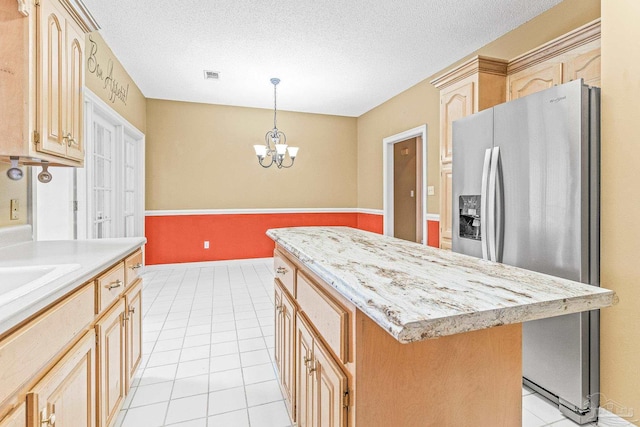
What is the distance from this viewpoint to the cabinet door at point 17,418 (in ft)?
2.57

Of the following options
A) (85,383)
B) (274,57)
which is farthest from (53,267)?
(274,57)

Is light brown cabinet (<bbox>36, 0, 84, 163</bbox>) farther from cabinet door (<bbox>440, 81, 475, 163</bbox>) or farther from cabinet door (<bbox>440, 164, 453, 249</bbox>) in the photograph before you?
cabinet door (<bbox>440, 164, 453, 249</bbox>)

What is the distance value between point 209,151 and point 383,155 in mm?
2726

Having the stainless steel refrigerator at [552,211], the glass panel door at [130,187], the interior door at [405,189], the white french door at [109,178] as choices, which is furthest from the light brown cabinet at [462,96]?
the glass panel door at [130,187]

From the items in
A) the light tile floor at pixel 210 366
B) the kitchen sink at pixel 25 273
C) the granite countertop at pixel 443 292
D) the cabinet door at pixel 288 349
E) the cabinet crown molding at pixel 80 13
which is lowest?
the light tile floor at pixel 210 366

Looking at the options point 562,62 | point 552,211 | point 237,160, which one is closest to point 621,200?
point 552,211

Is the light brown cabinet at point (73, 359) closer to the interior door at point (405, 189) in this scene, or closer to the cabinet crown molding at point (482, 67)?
the cabinet crown molding at point (482, 67)

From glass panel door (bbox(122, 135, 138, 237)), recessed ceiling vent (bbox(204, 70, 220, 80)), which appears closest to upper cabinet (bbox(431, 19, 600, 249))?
recessed ceiling vent (bbox(204, 70, 220, 80))

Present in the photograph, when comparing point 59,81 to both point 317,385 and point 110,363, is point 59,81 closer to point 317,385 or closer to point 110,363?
point 110,363

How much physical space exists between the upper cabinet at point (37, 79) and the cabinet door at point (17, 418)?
40.2 inches

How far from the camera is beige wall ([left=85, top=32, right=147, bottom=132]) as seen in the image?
2852 millimetres

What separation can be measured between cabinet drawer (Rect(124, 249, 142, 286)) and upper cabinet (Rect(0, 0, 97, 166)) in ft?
1.95

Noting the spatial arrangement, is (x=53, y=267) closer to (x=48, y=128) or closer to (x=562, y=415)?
(x=48, y=128)

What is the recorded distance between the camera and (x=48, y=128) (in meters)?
1.52
